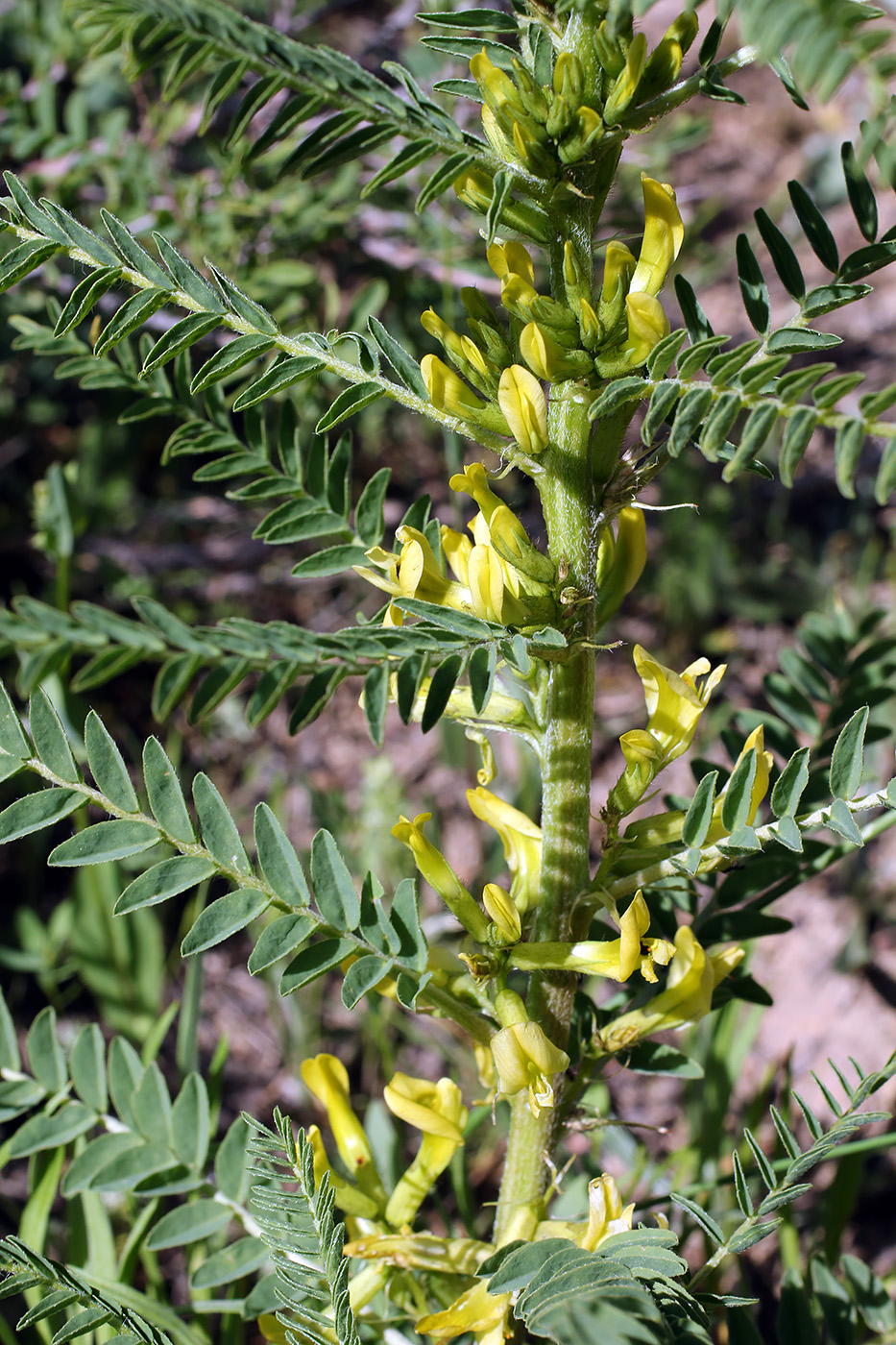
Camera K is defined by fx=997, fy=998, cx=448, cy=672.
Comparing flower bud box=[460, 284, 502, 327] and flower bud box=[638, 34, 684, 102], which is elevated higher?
flower bud box=[638, 34, 684, 102]

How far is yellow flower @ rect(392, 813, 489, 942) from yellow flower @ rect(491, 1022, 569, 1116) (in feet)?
0.39

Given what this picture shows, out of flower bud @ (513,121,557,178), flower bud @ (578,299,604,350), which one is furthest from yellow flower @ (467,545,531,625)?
flower bud @ (513,121,557,178)

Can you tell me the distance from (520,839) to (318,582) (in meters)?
2.54

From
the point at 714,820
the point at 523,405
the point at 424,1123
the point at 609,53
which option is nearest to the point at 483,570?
the point at 523,405

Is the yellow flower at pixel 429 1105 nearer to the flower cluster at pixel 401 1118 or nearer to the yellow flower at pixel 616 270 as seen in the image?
the flower cluster at pixel 401 1118

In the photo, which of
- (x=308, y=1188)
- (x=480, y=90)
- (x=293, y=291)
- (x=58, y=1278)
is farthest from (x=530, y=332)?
(x=293, y=291)

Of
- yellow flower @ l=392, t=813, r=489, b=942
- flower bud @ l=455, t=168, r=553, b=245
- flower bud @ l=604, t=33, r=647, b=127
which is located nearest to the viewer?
flower bud @ l=604, t=33, r=647, b=127

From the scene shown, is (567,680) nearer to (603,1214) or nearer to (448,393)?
(448,393)

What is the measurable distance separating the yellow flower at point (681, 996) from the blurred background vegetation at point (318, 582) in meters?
0.26

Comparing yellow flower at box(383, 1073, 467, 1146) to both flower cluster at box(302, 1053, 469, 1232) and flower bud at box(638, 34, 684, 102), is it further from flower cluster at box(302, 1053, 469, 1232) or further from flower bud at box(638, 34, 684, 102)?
flower bud at box(638, 34, 684, 102)

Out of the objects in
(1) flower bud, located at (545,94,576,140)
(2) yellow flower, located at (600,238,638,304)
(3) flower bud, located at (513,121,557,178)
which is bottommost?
Result: (2) yellow flower, located at (600,238,638,304)

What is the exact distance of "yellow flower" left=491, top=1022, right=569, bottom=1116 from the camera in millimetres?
977

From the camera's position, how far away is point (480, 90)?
0.96m

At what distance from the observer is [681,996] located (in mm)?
1066
